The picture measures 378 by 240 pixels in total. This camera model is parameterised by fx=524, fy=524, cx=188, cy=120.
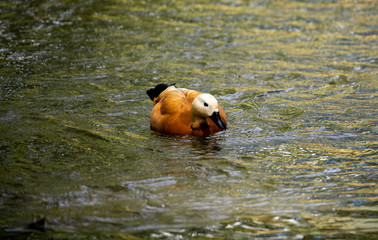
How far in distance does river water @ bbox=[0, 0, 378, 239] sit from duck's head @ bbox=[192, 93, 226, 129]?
0.28 metres

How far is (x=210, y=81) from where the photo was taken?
10547 millimetres

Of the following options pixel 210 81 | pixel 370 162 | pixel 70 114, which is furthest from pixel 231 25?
pixel 370 162

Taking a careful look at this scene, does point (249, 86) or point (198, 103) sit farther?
point (249, 86)

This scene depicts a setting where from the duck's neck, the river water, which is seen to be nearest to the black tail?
the river water

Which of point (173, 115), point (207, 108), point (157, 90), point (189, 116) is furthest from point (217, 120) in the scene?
point (157, 90)

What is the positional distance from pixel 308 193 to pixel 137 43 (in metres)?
8.67

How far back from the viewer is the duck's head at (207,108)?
24.3 feet

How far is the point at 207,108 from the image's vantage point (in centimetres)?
740

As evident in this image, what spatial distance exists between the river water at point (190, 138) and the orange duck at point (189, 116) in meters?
0.15

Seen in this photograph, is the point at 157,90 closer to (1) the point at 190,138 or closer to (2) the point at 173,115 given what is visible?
(2) the point at 173,115

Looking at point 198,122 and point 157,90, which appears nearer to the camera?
point 198,122

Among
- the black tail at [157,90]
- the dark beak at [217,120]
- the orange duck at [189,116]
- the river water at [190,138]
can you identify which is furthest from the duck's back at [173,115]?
the black tail at [157,90]

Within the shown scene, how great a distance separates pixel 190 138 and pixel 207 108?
54cm

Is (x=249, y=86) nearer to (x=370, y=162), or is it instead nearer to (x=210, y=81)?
(x=210, y=81)
